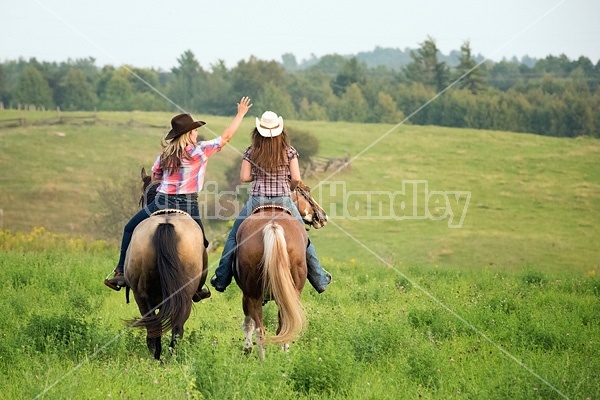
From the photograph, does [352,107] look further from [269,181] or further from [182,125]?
[182,125]

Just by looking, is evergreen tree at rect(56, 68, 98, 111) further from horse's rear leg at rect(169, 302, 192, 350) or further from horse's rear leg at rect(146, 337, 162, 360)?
horse's rear leg at rect(169, 302, 192, 350)

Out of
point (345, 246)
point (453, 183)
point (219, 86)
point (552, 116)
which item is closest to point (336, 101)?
point (219, 86)

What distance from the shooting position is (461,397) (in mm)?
7305

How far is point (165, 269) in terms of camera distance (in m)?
8.70

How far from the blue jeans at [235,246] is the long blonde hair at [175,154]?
0.95m

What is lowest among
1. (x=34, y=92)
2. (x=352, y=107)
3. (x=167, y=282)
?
(x=352, y=107)

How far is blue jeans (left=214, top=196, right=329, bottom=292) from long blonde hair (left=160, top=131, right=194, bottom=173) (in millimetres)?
951

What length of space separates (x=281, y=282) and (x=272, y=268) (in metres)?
0.19

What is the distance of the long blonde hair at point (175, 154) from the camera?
367 inches

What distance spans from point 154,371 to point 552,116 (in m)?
60.7

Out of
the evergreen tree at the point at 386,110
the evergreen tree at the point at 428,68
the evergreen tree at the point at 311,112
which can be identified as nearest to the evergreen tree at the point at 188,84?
the evergreen tree at the point at 311,112

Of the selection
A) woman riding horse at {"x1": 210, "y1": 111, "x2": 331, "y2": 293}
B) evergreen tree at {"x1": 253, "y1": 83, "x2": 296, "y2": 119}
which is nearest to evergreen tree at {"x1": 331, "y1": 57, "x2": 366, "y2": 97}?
evergreen tree at {"x1": 253, "y1": 83, "x2": 296, "y2": 119}

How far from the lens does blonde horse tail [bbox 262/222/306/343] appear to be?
28.1ft

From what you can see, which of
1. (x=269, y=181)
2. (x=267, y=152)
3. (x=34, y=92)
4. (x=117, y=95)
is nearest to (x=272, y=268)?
(x=269, y=181)
